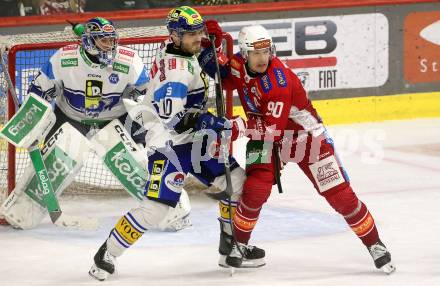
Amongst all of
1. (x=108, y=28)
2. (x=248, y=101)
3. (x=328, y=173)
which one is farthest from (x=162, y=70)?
(x=108, y=28)

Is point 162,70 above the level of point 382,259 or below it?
above

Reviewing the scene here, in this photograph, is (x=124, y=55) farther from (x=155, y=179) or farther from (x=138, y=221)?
(x=138, y=221)

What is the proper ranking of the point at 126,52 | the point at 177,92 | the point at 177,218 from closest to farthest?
the point at 177,92 → the point at 177,218 → the point at 126,52

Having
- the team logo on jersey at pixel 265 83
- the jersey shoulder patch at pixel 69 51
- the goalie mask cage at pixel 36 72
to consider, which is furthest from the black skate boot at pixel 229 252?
the jersey shoulder patch at pixel 69 51

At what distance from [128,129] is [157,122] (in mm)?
1186

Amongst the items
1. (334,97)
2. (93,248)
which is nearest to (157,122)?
(93,248)

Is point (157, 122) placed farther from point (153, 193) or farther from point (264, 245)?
point (264, 245)

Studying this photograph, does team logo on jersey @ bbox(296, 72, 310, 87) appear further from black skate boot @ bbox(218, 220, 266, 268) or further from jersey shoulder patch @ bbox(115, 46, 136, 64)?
black skate boot @ bbox(218, 220, 266, 268)

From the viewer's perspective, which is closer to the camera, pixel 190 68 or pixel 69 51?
pixel 190 68

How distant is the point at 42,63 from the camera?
7.38 m

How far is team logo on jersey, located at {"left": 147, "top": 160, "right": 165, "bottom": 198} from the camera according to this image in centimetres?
541

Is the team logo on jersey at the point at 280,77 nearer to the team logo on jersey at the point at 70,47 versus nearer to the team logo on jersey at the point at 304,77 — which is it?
the team logo on jersey at the point at 70,47

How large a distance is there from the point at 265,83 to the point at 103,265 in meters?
1.19

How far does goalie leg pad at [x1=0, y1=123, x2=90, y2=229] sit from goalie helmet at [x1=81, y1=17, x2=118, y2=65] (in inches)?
19.4
